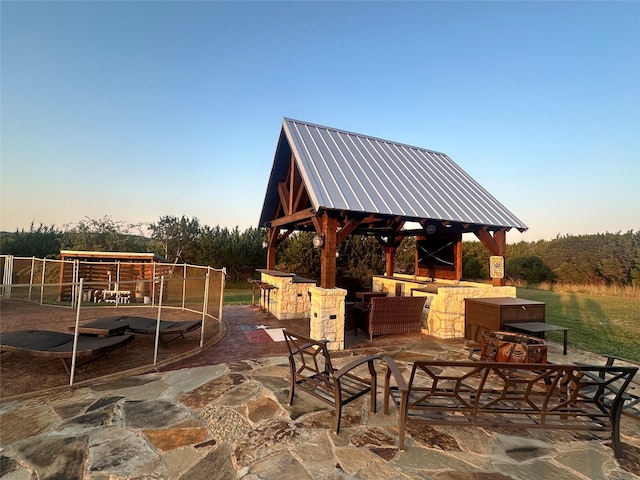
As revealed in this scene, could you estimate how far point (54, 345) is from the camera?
4871 millimetres

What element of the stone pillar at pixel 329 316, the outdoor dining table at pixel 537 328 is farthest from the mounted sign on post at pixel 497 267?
the stone pillar at pixel 329 316

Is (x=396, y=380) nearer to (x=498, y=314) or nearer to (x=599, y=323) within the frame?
(x=498, y=314)

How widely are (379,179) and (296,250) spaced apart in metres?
11.4

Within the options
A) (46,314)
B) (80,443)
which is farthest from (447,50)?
(46,314)

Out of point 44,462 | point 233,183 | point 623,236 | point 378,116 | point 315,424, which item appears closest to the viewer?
point 44,462

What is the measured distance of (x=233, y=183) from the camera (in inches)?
624

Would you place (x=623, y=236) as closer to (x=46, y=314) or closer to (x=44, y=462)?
(x=44, y=462)

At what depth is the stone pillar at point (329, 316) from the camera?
6262 millimetres

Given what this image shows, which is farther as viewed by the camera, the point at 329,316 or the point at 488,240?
the point at 488,240

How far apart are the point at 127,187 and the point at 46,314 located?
28.3 feet

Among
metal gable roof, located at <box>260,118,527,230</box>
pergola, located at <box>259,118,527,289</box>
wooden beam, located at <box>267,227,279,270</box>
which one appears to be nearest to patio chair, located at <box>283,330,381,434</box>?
pergola, located at <box>259,118,527,289</box>

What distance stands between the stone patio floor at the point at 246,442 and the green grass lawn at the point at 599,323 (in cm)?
461

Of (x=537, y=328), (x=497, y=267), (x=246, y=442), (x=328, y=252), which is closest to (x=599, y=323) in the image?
(x=497, y=267)

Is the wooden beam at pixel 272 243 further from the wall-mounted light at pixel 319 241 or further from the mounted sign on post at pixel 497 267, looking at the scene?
the mounted sign on post at pixel 497 267
